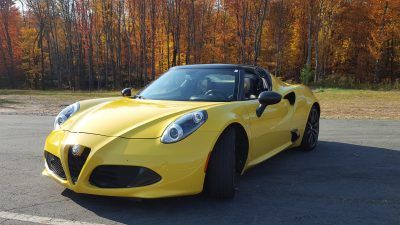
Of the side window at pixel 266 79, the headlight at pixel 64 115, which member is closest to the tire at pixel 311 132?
the side window at pixel 266 79

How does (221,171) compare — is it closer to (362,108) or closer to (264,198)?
(264,198)

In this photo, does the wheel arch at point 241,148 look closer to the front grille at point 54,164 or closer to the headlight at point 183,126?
the headlight at point 183,126

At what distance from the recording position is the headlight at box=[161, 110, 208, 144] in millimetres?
3566

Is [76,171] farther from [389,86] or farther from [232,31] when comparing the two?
[232,31]

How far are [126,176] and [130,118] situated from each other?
2.18 ft

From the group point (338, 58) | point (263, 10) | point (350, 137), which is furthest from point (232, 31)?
point (350, 137)

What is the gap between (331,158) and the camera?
5922mm

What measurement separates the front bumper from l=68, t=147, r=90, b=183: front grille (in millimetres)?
25

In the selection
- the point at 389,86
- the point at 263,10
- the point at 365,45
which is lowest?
the point at 389,86

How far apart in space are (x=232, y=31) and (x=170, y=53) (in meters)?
7.36

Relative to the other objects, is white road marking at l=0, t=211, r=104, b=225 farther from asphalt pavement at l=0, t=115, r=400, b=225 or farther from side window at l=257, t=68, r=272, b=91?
side window at l=257, t=68, r=272, b=91

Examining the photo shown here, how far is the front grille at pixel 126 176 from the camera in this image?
3.42 metres

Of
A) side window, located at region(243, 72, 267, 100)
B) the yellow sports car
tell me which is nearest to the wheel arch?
the yellow sports car

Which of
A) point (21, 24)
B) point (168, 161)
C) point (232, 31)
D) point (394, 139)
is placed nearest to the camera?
point (168, 161)
